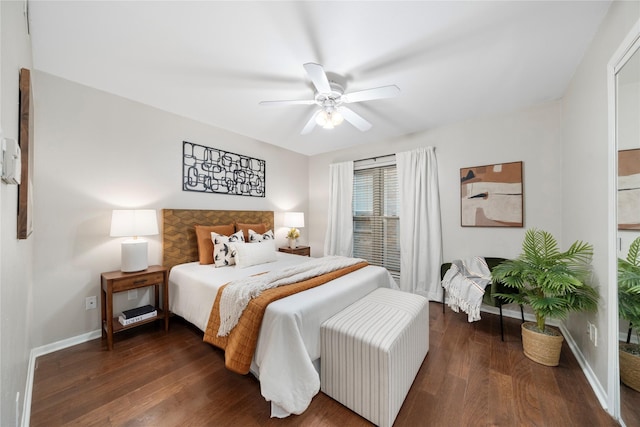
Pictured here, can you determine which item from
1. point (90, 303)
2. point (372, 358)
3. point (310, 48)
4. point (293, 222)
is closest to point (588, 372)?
point (372, 358)

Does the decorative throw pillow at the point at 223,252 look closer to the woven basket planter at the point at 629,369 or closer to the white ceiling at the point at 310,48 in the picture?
the white ceiling at the point at 310,48

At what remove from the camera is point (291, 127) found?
130 inches

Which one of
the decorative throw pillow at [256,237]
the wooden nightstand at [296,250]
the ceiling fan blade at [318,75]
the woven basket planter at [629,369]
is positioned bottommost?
the woven basket planter at [629,369]

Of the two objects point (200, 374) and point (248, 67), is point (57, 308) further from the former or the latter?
point (248, 67)

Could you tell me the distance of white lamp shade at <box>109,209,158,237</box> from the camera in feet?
7.36

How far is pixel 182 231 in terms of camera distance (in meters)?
2.91

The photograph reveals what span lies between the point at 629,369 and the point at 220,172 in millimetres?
4035

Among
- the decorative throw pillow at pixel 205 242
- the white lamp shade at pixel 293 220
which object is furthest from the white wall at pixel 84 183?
the white lamp shade at pixel 293 220

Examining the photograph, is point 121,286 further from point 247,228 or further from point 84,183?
point 247,228

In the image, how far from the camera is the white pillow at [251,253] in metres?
2.64

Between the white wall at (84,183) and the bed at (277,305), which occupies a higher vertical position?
the white wall at (84,183)

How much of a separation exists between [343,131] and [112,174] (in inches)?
112

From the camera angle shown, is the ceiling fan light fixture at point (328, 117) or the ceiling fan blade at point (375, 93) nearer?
the ceiling fan blade at point (375, 93)

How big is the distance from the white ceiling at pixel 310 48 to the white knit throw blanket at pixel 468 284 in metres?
1.86
